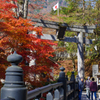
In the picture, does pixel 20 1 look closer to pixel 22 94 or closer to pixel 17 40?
pixel 17 40

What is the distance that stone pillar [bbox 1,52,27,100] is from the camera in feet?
6.57

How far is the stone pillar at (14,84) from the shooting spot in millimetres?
2002

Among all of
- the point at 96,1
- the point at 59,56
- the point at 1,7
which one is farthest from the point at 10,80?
the point at 59,56

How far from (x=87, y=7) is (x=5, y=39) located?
17315mm

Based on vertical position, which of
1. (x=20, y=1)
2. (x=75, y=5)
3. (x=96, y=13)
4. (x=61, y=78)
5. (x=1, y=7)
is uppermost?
(x=75, y=5)

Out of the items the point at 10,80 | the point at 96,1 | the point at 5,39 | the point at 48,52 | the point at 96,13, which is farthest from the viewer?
the point at 96,1

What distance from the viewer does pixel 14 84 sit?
2.04 meters

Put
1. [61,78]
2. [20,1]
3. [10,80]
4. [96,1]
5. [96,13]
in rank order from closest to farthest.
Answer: [10,80], [61,78], [20,1], [96,13], [96,1]

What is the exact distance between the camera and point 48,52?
8.75m

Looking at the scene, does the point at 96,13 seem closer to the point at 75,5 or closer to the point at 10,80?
the point at 75,5

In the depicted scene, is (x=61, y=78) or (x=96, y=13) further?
(x=96, y=13)

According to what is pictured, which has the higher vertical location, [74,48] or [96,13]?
[96,13]

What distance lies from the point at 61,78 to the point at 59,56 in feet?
76.3

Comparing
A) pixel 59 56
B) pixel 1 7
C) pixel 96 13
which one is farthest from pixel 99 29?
pixel 1 7
